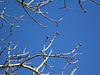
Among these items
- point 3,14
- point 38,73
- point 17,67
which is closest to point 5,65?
point 17,67

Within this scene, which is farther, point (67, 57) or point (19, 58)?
point (19, 58)

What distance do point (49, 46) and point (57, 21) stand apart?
612 millimetres

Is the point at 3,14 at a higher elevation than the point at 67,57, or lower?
higher

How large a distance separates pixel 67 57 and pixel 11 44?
182 cm

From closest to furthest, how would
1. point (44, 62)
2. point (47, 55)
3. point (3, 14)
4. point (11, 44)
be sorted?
1. point (47, 55)
2. point (44, 62)
3. point (3, 14)
4. point (11, 44)

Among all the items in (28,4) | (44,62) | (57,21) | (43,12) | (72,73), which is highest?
(28,4)

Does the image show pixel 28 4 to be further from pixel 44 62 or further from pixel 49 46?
pixel 44 62

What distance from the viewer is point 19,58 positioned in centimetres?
335

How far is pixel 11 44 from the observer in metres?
4.12

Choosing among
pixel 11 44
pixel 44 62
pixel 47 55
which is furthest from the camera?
pixel 11 44

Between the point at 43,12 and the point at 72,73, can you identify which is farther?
the point at 43,12

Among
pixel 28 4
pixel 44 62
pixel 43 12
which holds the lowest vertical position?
pixel 44 62

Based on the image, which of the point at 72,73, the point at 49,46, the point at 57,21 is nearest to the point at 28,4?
the point at 57,21

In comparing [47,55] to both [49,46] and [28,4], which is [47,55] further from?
[28,4]
